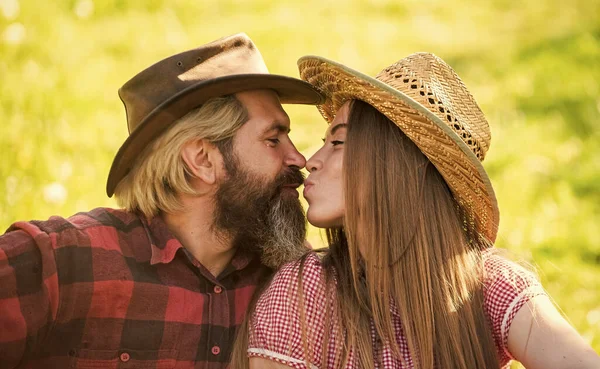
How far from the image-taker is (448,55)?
31.7 feet

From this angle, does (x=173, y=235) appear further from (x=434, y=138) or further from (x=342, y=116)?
(x=434, y=138)

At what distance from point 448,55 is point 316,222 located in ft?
22.0

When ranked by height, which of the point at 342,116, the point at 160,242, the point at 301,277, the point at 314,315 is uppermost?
the point at 342,116

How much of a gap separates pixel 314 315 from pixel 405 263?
A: 0.41 m

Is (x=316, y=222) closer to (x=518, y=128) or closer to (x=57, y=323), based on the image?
(x=57, y=323)

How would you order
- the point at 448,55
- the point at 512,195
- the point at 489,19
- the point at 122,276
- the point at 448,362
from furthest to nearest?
the point at 489,19
the point at 448,55
the point at 512,195
the point at 122,276
the point at 448,362

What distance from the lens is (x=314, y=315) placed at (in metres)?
3.18

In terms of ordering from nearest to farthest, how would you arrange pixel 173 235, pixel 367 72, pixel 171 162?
pixel 173 235, pixel 171 162, pixel 367 72

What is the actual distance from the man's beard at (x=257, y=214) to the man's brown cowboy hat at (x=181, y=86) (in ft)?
1.06

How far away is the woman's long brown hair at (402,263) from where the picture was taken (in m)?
3.16

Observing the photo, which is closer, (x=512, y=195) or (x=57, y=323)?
(x=57, y=323)

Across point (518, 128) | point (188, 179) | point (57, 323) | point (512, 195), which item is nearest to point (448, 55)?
point (518, 128)

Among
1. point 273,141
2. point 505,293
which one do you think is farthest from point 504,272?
point 273,141

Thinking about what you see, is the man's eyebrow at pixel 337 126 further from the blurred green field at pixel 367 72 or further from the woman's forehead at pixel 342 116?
the blurred green field at pixel 367 72
